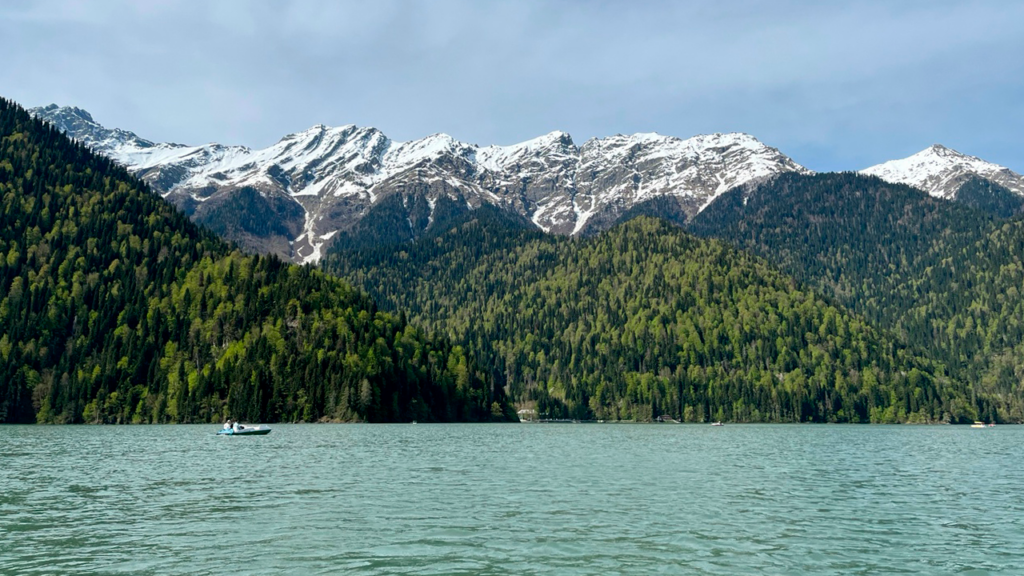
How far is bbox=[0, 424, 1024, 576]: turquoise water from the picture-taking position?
36406 millimetres

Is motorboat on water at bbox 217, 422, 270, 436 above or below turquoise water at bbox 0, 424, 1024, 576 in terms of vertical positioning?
above

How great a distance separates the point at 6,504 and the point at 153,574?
83.9 feet

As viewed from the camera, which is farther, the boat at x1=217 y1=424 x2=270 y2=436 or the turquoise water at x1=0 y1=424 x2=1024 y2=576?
the boat at x1=217 y1=424 x2=270 y2=436

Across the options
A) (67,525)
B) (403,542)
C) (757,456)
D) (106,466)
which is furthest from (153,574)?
(757,456)

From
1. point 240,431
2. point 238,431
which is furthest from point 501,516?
point 240,431

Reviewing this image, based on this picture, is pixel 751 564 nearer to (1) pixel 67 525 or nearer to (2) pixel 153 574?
(2) pixel 153 574

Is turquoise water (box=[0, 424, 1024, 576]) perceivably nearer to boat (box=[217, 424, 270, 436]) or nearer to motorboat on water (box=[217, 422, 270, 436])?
motorboat on water (box=[217, 422, 270, 436])

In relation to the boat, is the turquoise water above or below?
below

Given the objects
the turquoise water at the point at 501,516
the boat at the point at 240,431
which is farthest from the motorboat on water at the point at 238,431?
the turquoise water at the point at 501,516

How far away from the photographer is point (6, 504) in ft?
170

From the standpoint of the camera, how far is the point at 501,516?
4897cm

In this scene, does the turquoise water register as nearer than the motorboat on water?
Yes

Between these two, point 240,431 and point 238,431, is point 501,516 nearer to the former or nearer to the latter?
point 238,431

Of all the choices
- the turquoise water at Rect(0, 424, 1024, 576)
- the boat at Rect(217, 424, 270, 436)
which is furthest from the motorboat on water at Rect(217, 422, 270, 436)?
the turquoise water at Rect(0, 424, 1024, 576)
